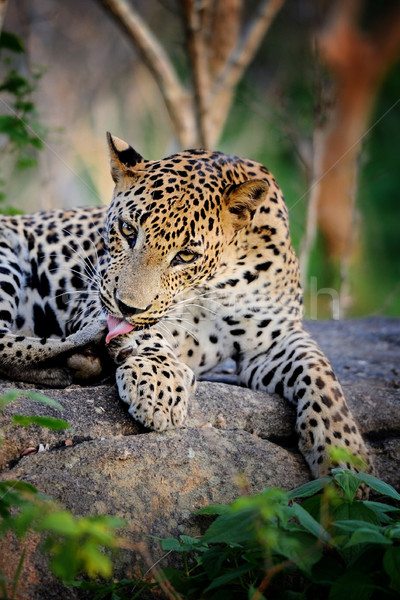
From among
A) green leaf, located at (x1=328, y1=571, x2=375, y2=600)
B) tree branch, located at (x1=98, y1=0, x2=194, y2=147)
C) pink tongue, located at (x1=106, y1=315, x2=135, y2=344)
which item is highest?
tree branch, located at (x1=98, y1=0, x2=194, y2=147)

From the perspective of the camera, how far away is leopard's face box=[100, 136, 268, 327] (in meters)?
4.64

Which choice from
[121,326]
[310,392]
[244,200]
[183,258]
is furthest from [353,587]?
[244,200]

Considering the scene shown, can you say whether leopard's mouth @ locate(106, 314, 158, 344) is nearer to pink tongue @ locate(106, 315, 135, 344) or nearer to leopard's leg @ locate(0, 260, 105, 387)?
pink tongue @ locate(106, 315, 135, 344)

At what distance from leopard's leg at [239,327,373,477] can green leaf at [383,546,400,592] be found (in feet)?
5.43

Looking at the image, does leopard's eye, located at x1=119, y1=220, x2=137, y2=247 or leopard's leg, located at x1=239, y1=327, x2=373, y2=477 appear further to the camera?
leopard's eye, located at x1=119, y1=220, x2=137, y2=247

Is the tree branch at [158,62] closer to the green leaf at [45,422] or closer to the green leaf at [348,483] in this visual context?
the green leaf at [348,483]

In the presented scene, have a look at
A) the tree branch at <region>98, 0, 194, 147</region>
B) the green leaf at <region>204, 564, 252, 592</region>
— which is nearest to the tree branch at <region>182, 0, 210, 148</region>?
the tree branch at <region>98, 0, 194, 147</region>

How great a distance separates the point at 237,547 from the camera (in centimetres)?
337

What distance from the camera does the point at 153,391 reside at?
446 cm

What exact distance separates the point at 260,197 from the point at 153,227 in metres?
0.86

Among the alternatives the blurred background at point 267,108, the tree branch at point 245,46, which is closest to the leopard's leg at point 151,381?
the blurred background at point 267,108

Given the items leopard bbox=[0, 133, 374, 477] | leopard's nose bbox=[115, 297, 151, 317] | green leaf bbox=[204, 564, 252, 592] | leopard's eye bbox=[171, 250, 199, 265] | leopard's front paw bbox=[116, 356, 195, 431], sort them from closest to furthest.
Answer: green leaf bbox=[204, 564, 252, 592]
leopard's front paw bbox=[116, 356, 195, 431]
leopard's nose bbox=[115, 297, 151, 317]
leopard bbox=[0, 133, 374, 477]
leopard's eye bbox=[171, 250, 199, 265]

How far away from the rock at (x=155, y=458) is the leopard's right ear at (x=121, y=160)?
5.19 feet

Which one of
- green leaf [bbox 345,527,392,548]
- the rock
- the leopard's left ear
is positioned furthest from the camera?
the leopard's left ear
